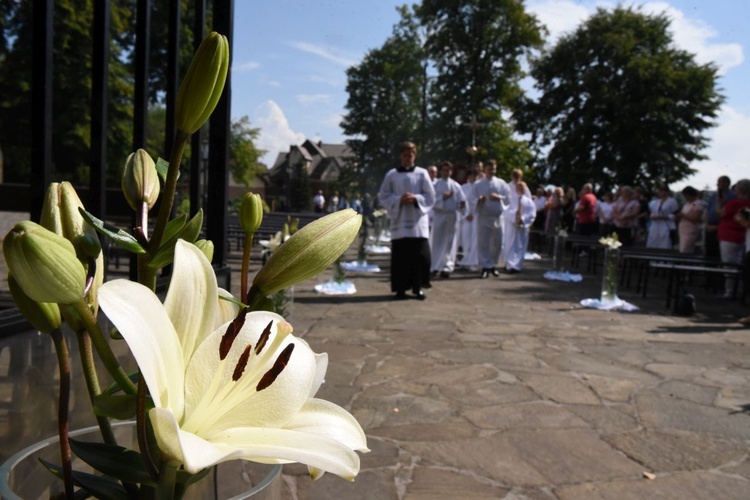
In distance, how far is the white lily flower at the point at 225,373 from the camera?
0.50 m

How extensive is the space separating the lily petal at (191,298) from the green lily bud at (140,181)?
3.5 inches

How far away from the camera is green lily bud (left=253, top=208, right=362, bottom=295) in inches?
23.7

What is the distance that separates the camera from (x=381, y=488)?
10.1 feet

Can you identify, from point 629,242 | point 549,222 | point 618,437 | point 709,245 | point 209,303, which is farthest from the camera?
point 549,222

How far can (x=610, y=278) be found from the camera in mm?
9281

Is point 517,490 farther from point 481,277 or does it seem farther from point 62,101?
point 62,101

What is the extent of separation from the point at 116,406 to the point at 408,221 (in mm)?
8838

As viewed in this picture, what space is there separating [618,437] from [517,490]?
1050 millimetres

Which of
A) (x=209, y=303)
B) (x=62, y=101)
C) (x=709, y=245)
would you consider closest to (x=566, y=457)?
(x=209, y=303)

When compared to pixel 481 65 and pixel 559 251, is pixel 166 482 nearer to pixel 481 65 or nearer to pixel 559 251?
pixel 559 251

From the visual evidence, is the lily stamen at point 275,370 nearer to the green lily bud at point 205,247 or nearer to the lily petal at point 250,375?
the lily petal at point 250,375

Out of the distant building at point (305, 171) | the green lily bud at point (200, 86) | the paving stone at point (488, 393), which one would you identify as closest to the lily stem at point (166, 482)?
the green lily bud at point (200, 86)

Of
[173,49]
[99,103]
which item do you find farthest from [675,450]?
[99,103]

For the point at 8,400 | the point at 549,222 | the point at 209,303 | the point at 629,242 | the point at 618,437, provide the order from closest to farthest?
the point at 209,303 < the point at 8,400 < the point at 618,437 < the point at 629,242 < the point at 549,222
